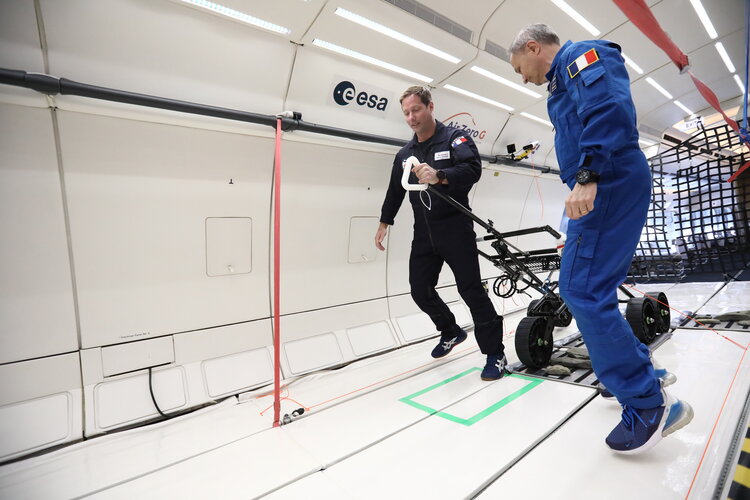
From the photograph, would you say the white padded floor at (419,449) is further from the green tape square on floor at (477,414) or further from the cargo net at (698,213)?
the cargo net at (698,213)

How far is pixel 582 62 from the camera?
4.58 feet

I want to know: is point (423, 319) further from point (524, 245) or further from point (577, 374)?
point (524, 245)

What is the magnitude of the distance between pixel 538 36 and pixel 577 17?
8.26 ft

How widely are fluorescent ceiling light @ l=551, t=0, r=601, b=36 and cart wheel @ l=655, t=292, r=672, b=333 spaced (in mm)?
2932

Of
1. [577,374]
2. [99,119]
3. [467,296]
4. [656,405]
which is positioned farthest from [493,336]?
[99,119]

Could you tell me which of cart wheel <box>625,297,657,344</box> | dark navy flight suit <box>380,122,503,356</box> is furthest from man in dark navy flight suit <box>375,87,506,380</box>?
Result: cart wheel <box>625,297,657,344</box>

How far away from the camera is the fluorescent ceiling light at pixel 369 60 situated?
247 cm

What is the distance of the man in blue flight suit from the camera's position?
133cm

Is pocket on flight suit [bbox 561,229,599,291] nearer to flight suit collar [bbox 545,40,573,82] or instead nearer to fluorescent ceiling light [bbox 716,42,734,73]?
flight suit collar [bbox 545,40,573,82]

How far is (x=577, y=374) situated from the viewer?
2.44 meters

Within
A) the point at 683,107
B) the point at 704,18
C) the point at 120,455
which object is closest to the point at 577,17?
the point at 704,18

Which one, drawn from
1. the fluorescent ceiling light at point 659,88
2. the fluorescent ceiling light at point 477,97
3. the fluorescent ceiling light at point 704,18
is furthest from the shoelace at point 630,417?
the fluorescent ceiling light at point 659,88

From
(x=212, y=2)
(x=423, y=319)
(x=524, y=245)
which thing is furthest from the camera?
(x=524, y=245)

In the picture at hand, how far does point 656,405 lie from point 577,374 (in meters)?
1.17
